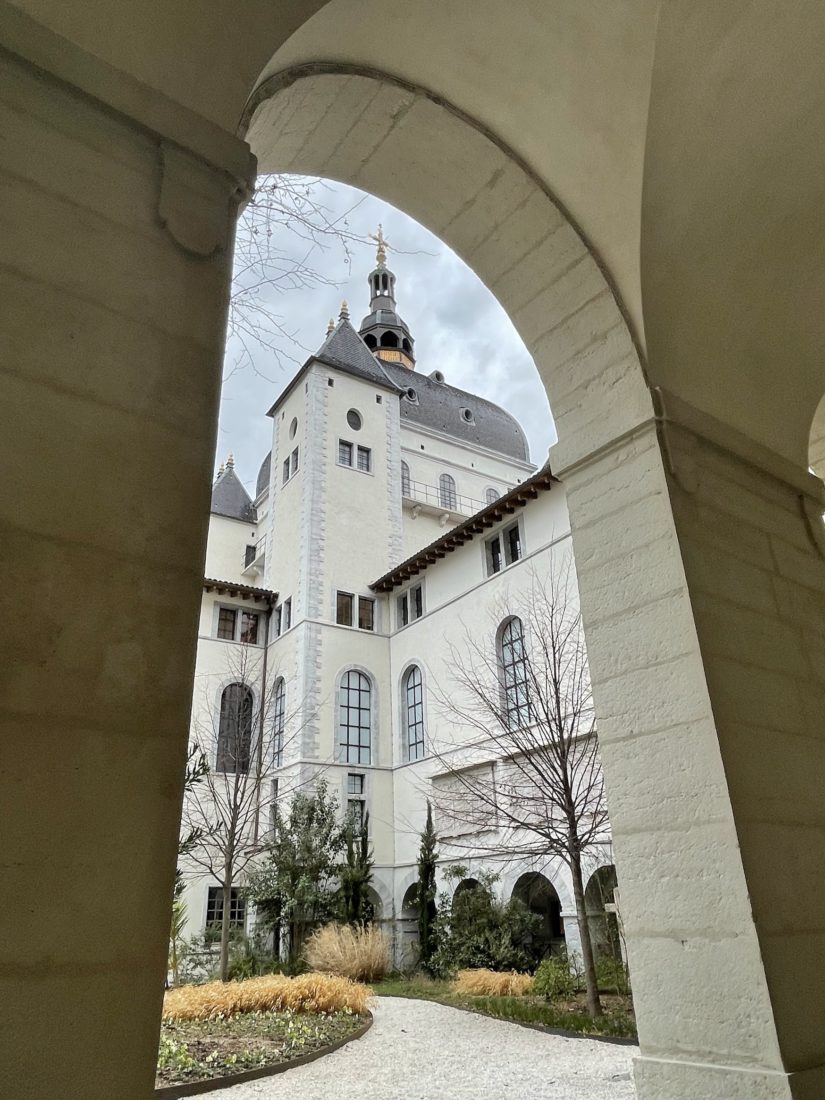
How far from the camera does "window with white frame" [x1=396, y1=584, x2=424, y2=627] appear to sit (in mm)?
16547

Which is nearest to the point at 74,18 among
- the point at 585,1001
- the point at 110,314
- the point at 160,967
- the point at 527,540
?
the point at 110,314

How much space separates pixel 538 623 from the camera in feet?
39.9

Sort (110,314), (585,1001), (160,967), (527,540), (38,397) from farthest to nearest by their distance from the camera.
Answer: (527,540) → (585,1001) → (110,314) → (38,397) → (160,967)

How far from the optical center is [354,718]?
1650 cm

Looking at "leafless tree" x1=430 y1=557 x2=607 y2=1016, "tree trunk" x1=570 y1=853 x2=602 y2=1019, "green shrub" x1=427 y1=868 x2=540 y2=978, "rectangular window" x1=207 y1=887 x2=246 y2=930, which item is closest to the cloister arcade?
"tree trunk" x1=570 y1=853 x2=602 y2=1019

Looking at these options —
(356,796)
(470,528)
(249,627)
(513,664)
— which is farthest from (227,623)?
(513,664)

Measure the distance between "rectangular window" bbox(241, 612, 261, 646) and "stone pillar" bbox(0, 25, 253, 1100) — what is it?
17.0 metres

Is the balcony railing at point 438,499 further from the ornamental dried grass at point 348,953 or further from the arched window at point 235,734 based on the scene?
the ornamental dried grass at point 348,953

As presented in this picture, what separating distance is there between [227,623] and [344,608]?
2.86 metres

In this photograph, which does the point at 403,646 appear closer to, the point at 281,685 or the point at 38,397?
the point at 281,685

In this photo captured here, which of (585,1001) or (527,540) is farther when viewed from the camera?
(527,540)

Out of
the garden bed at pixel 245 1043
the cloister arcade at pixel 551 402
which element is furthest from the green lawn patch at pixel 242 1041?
the cloister arcade at pixel 551 402

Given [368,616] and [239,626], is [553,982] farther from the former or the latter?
[239,626]

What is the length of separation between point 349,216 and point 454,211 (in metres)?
0.46
